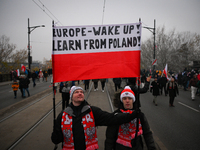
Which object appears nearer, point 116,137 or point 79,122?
point 79,122

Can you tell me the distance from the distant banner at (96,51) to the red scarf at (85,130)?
0.76m

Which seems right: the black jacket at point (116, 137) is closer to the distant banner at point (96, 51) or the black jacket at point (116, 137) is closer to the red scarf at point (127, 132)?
the red scarf at point (127, 132)

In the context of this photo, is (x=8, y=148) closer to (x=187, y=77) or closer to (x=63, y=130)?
(x=63, y=130)

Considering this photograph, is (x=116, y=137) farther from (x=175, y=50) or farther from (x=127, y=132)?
(x=175, y=50)

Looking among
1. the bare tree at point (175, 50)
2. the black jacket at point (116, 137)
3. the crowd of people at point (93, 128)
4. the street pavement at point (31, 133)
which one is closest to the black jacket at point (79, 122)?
the crowd of people at point (93, 128)

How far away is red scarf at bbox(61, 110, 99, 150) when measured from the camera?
2137 millimetres

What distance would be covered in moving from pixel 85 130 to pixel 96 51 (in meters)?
1.41

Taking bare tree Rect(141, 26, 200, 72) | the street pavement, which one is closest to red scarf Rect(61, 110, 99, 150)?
the street pavement

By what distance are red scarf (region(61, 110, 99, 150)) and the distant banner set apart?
0.76 m

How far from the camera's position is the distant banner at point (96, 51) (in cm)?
266

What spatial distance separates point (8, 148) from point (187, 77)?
647 inches

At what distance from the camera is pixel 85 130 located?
2.15 metres

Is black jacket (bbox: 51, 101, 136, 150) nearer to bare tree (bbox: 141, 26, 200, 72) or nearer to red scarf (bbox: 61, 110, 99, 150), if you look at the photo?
red scarf (bbox: 61, 110, 99, 150)

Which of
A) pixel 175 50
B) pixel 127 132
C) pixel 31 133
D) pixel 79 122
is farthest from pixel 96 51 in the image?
pixel 175 50
